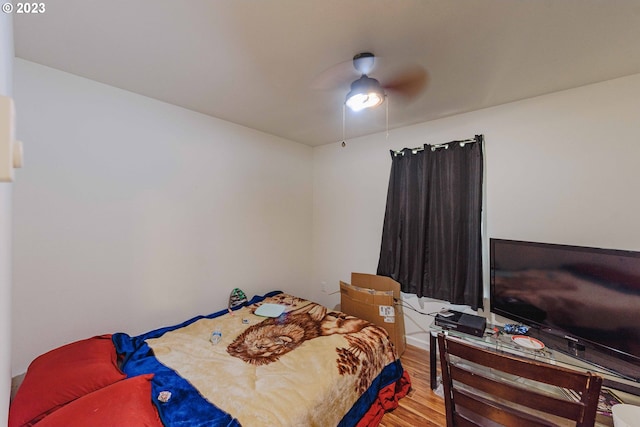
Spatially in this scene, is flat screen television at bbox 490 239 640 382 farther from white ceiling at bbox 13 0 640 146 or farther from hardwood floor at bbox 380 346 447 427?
white ceiling at bbox 13 0 640 146

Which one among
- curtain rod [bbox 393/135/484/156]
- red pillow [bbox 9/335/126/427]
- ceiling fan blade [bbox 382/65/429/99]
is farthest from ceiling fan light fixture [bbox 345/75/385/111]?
red pillow [bbox 9/335/126/427]

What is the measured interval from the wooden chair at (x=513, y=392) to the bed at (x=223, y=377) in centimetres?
73

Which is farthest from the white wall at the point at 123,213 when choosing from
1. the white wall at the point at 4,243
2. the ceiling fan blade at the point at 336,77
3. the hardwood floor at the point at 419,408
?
the hardwood floor at the point at 419,408

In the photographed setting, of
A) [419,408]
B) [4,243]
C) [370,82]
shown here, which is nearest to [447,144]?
[370,82]

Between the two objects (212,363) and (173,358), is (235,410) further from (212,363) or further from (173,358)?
(173,358)

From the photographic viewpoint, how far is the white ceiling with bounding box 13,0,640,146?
1.25 meters

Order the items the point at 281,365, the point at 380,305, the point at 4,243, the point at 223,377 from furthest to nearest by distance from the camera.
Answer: the point at 380,305, the point at 281,365, the point at 223,377, the point at 4,243

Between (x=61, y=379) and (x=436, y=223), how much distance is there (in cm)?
296

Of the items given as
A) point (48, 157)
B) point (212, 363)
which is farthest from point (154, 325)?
point (48, 157)

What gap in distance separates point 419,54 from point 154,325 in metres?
2.98

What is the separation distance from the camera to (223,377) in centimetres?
160

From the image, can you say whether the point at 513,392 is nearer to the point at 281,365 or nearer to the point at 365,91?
the point at 281,365

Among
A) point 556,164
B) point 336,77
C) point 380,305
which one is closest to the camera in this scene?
point 336,77

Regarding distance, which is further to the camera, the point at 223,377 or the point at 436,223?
the point at 436,223
